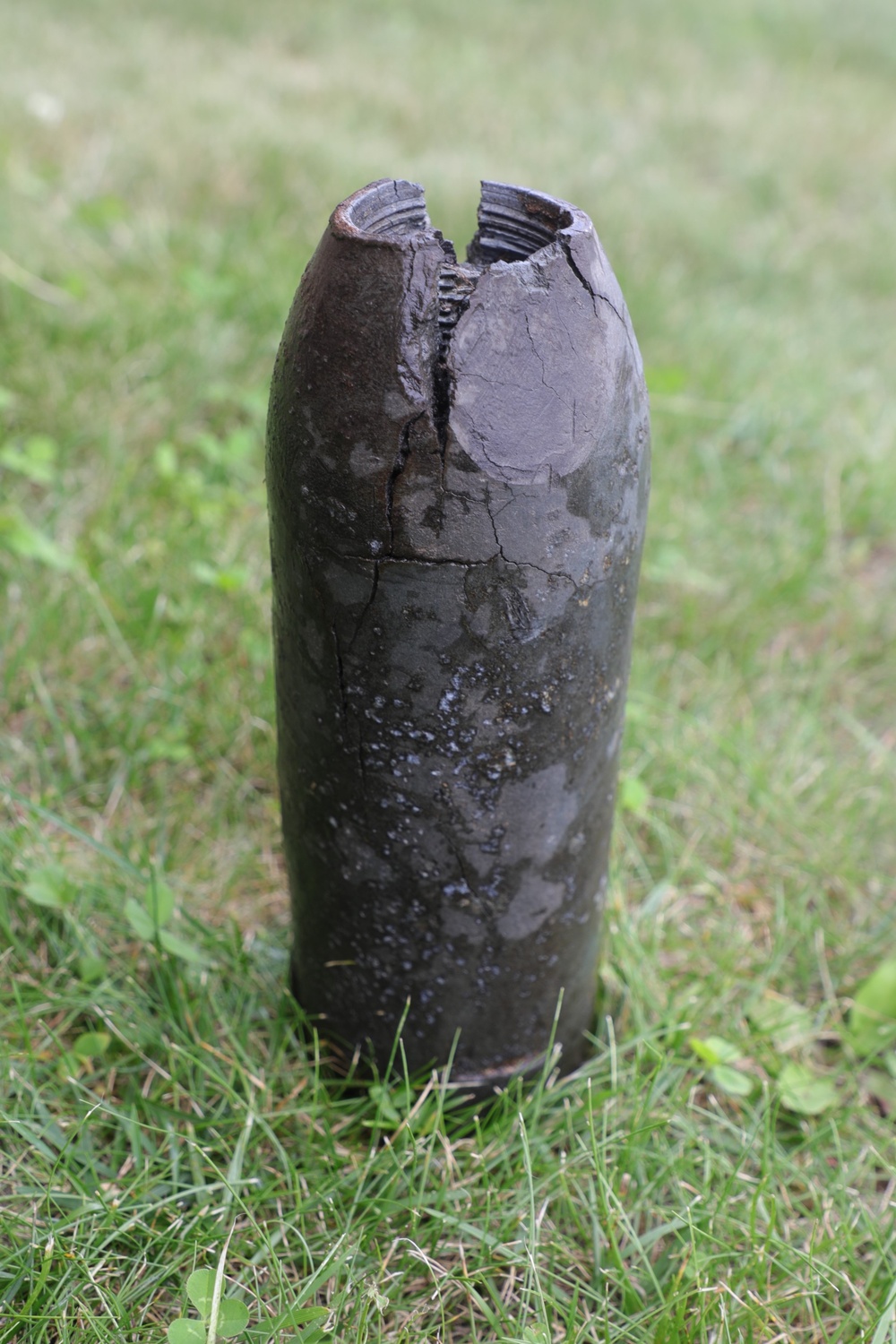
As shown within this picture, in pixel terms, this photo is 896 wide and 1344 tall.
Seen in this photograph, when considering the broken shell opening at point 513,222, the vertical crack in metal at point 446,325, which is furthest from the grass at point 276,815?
the broken shell opening at point 513,222

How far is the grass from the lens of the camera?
5.45ft

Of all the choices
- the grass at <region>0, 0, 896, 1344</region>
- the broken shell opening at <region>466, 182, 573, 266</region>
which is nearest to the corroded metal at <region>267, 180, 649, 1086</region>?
the broken shell opening at <region>466, 182, 573, 266</region>

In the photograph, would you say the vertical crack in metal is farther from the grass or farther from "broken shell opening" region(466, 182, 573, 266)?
the grass

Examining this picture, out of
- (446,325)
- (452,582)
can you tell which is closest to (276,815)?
(452,582)

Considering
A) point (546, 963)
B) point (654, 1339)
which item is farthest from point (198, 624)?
point (654, 1339)

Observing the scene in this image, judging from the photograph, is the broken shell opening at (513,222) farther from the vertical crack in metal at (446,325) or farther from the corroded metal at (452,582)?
the vertical crack in metal at (446,325)

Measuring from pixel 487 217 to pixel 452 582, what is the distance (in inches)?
22.5

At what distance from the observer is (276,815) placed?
2.55 meters

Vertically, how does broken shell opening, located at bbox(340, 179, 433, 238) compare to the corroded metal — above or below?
above

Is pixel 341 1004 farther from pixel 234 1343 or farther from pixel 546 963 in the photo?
pixel 234 1343

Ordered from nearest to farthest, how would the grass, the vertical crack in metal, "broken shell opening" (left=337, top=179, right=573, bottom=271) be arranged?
the vertical crack in metal → "broken shell opening" (left=337, top=179, right=573, bottom=271) → the grass

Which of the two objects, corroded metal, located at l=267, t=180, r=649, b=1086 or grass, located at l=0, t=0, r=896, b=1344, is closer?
corroded metal, located at l=267, t=180, r=649, b=1086

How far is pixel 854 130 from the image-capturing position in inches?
291

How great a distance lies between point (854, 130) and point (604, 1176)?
7.79 m
